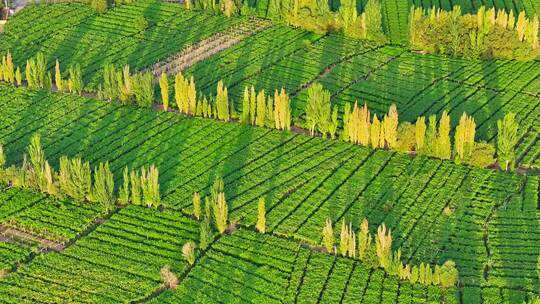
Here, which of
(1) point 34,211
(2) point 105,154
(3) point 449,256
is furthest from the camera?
(2) point 105,154

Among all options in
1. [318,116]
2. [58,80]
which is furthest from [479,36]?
[58,80]

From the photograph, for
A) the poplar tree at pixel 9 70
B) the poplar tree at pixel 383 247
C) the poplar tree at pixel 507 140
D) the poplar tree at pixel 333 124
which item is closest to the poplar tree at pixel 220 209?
the poplar tree at pixel 383 247

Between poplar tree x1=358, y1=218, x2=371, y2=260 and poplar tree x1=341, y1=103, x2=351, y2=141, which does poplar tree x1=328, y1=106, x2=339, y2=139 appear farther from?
poplar tree x1=358, y1=218, x2=371, y2=260

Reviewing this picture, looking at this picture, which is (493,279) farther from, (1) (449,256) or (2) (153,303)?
(2) (153,303)

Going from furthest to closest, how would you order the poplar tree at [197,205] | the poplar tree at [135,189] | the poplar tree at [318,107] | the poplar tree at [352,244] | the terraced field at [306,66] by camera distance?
the terraced field at [306,66]
the poplar tree at [318,107]
the poplar tree at [135,189]
the poplar tree at [197,205]
the poplar tree at [352,244]

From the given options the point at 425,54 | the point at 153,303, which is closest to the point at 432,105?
the point at 425,54

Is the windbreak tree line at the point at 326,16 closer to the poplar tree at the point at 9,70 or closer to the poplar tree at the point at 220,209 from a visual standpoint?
the poplar tree at the point at 9,70
